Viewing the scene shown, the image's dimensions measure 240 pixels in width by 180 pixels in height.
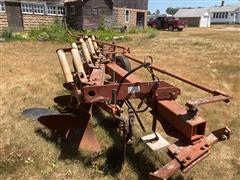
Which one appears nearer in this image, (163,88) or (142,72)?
(163,88)

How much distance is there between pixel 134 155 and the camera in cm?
406

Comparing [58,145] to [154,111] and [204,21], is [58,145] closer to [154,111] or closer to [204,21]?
[154,111]

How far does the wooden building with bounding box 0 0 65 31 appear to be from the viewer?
19172mm

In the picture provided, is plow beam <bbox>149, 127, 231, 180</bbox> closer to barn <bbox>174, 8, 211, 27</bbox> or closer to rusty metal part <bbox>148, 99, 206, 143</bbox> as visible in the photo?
rusty metal part <bbox>148, 99, 206, 143</bbox>

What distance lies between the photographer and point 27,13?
20.0 meters

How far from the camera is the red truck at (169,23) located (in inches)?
1227

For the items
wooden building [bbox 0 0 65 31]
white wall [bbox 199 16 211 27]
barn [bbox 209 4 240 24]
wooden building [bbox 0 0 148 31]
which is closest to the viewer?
wooden building [bbox 0 0 65 31]

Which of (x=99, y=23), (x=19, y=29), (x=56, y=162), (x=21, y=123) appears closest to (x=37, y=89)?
(x=21, y=123)

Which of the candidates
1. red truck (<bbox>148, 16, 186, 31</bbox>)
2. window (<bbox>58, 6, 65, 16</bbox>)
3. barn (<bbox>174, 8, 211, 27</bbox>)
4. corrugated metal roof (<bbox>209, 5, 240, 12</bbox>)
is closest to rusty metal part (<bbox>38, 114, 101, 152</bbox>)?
window (<bbox>58, 6, 65, 16</bbox>)

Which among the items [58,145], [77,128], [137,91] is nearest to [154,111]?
[137,91]

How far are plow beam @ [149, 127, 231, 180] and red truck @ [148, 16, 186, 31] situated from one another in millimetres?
29483

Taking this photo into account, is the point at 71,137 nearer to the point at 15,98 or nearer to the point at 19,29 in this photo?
the point at 15,98

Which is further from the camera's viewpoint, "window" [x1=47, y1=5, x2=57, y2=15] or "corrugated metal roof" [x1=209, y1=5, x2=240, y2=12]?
"corrugated metal roof" [x1=209, y1=5, x2=240, y2=12]

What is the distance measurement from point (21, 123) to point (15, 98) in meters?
1.43
